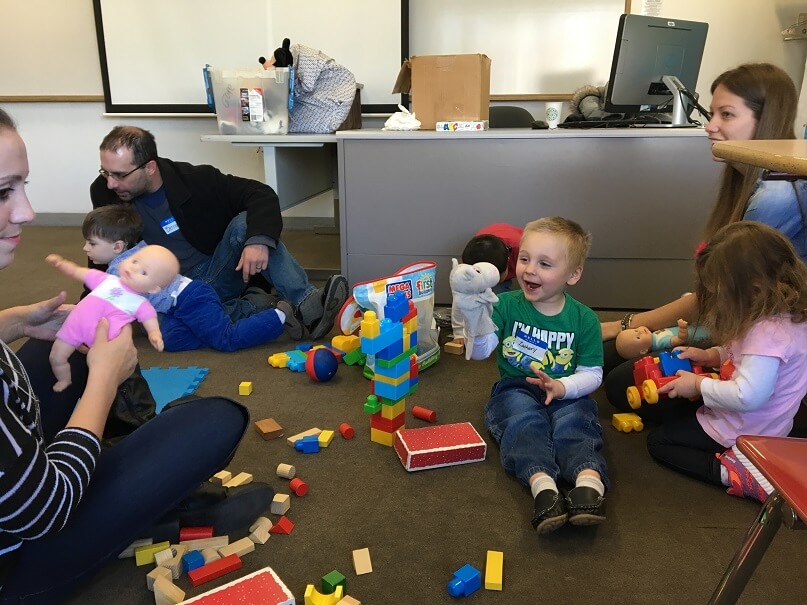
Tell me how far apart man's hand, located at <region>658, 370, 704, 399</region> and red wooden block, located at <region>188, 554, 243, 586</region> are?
111cm

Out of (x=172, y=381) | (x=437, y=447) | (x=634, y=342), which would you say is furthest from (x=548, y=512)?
(x=172, y=381)

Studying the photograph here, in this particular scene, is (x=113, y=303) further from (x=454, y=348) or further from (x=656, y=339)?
(x=656, y=339)

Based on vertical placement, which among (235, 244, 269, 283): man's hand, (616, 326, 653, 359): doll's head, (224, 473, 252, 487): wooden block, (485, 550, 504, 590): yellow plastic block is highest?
(235, 244, 269, 283): man's hand

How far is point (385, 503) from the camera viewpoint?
1.48 m

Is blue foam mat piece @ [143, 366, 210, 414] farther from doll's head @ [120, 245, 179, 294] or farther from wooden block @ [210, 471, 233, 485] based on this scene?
doll's head @ [120, 245, 179, 294]

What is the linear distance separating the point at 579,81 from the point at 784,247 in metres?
3.03

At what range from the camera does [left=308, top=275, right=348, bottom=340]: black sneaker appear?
2.55 metres

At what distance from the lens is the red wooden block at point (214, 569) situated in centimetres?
124

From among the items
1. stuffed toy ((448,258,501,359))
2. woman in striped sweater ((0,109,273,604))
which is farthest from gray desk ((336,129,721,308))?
woman in striped sweater ((0,109,273,604))

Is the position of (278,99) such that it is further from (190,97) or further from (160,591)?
(160,591)

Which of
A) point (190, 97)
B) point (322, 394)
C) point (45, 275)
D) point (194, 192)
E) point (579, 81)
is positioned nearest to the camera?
point (322, 394)

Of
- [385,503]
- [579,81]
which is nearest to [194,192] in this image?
[385,503]

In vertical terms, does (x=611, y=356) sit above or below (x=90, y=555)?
below

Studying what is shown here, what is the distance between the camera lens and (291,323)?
8.26 ft
